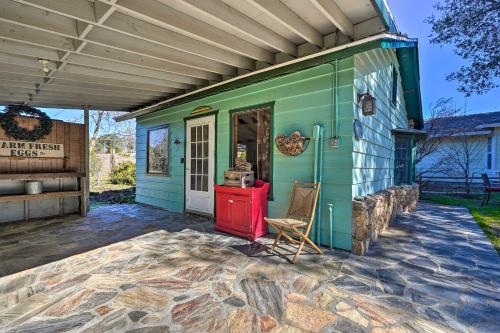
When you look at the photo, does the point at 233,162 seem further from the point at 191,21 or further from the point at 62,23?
the point at 62,23

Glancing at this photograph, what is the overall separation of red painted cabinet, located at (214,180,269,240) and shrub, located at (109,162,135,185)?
9142 millimetres

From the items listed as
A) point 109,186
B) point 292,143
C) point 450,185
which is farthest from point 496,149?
point 109,186

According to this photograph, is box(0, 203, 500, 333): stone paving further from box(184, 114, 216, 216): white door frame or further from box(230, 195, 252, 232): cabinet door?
box(184, 114, 216, 216): white door frame

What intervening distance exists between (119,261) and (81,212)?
3321mm

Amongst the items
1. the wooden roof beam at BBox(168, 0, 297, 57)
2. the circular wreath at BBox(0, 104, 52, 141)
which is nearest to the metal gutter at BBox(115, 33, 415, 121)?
the wooden roof beam at BBox(168, 0, 297, 57)

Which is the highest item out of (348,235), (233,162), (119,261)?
(233,162)

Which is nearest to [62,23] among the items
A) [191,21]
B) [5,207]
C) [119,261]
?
[191,21]

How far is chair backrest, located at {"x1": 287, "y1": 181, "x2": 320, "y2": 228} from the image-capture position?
350 cm

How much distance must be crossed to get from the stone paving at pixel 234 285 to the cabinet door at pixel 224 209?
296 millimetres

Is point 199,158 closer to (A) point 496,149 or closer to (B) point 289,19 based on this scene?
(B) point 289,19

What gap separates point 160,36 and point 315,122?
95.3 inches

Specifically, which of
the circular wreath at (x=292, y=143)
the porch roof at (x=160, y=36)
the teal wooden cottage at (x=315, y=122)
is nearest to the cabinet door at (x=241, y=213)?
the teal wooden cottage at (x=315, y=122)

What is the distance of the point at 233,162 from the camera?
495 centimetres

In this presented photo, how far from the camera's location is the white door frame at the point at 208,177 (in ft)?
17.4
